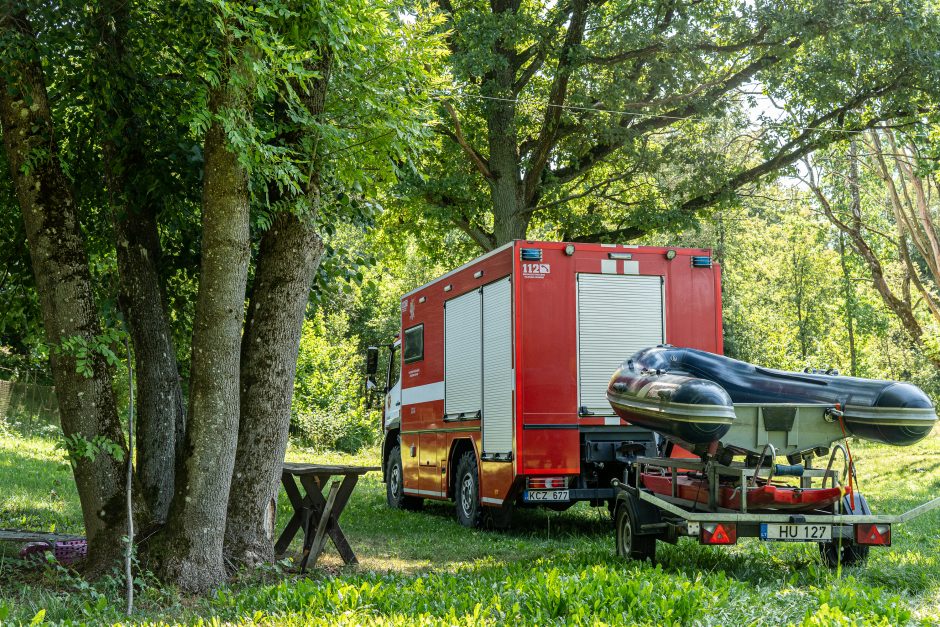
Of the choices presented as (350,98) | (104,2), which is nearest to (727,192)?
(350,98)

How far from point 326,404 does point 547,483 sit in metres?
23.7

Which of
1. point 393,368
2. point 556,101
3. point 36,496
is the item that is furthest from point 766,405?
point 556,101

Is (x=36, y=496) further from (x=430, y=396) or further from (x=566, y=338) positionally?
(x=566, y=338)

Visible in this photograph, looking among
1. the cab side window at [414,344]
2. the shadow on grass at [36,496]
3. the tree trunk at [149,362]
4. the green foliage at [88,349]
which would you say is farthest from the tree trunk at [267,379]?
the cab side window at [414,344]

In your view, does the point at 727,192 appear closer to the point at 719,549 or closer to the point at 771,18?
the point at 771,18

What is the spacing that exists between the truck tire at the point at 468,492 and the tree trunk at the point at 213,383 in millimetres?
5229

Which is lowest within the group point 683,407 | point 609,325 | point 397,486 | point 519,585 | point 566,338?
point 397,486

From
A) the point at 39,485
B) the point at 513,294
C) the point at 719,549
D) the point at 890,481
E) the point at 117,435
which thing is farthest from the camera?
the point at 890,481

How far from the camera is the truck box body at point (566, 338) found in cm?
1102

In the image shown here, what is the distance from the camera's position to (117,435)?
7.68 meters

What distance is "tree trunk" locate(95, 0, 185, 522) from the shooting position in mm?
8336

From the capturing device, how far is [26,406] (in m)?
28.1

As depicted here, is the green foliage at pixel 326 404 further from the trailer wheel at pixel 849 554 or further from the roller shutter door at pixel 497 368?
the trailer wheel at pixel 849 554

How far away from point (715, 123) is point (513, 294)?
11.1m
